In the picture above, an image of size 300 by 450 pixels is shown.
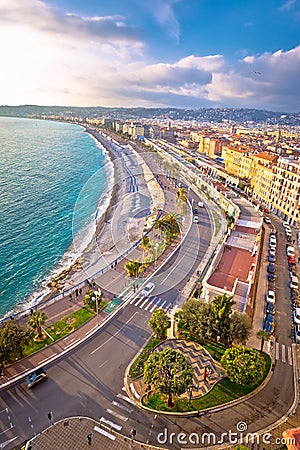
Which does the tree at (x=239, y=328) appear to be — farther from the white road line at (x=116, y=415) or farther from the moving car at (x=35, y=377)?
the moving car at (x=35, y=377)

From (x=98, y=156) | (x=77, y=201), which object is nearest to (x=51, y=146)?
(x=98, y=156)

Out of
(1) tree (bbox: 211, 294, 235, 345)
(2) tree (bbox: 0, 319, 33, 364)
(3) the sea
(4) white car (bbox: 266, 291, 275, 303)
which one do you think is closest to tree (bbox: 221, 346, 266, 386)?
(1) tree (bbox: 211, 294, 235, 345)

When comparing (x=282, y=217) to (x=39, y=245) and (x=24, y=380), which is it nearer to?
(x=39, y=245)

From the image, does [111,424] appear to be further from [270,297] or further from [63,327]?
[270,297]

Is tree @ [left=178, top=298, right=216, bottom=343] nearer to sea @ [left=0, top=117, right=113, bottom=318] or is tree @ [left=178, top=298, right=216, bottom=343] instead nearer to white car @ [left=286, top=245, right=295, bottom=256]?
sea @ [left=0, top=117, right=113, bottom=318]

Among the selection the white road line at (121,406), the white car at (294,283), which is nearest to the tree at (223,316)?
the white road line at (121,406)

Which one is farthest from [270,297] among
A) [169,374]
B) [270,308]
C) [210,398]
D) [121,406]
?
[121,406]
